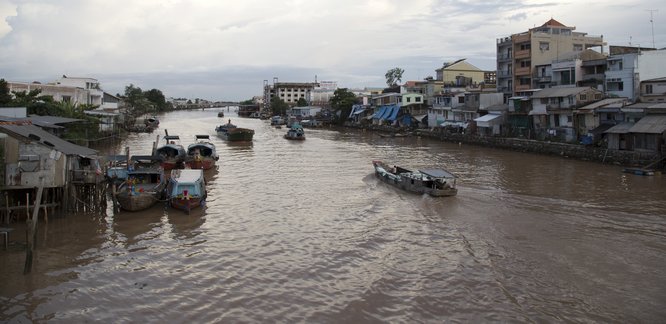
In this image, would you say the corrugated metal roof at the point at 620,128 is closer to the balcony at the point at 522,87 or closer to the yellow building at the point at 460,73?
the balcony at the point at 522,87

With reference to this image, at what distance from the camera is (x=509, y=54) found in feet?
164

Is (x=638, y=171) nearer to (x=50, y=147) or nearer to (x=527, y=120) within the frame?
(x=527, y=120)

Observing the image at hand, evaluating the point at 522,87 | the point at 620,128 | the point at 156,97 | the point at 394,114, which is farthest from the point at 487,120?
the point at 156,97

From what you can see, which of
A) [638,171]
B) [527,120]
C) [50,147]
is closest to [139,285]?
[50,147]

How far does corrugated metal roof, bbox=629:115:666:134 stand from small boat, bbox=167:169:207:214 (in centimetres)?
2282

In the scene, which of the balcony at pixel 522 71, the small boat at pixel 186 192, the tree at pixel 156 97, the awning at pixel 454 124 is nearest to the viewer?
the small boat at pixel 186 192

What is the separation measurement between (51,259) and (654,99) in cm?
3303

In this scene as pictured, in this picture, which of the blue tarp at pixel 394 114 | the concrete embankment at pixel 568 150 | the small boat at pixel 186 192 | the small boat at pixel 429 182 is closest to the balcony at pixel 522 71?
the concrete embankment at pixel 568 150

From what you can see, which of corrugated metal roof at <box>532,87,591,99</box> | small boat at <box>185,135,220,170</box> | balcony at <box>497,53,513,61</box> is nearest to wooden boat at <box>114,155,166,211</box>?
small boat at <box>185,135,220,170</box>

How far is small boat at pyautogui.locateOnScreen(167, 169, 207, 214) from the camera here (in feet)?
64.8

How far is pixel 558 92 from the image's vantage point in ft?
124

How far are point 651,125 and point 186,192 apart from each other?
24.2 metres

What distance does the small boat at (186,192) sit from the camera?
1975cm

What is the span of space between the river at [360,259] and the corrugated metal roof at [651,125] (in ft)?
13.3
